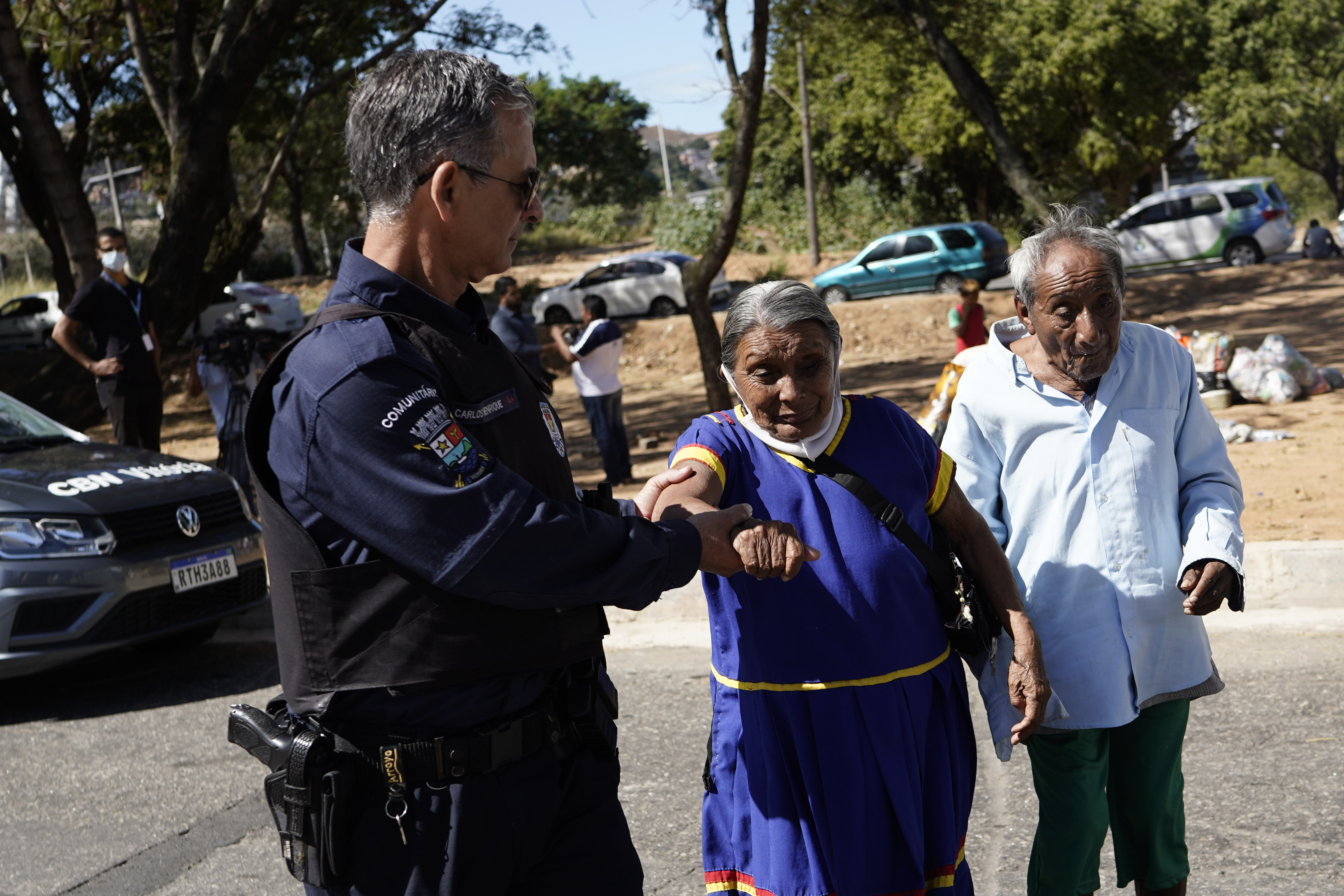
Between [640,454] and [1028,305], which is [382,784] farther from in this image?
[640,454]

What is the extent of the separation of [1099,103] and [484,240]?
111 ft

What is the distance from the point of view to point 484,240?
201 centimetres

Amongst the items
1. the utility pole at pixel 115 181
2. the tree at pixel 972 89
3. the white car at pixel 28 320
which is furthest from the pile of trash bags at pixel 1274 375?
the white car at pixel 28 320

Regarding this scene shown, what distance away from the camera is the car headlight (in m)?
5.47

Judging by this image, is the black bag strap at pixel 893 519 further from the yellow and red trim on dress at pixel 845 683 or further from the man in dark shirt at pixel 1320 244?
the man in dark shirt at pixel 1320 244

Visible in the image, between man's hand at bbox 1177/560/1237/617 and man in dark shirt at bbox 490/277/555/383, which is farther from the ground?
man in dark shirt at bbox 490/277/555/383

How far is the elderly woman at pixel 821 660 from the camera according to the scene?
2455 mm

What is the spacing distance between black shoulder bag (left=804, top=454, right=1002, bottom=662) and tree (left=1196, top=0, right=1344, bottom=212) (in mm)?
34373

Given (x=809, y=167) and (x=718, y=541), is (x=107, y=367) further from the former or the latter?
(x=809, y=167)

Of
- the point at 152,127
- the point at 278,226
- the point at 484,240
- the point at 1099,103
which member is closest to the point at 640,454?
the point at 484,240

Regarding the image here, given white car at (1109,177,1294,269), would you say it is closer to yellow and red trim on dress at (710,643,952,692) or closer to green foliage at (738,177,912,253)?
green foliage at (738,177,912,253)

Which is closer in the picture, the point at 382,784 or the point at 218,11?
the point at 382,784

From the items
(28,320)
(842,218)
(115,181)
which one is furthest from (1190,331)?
(115,181)

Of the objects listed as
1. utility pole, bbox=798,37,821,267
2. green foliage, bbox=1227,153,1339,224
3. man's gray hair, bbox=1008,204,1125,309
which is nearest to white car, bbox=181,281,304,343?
utility pole, bbox=798,37,821,267
